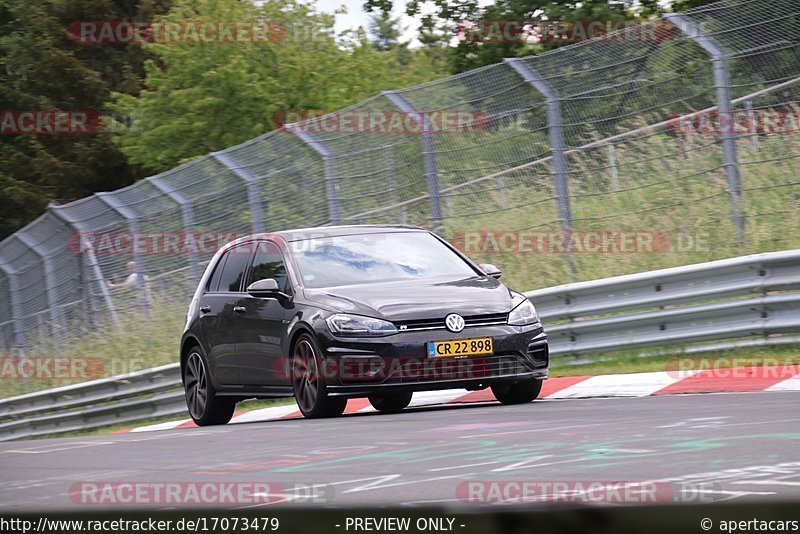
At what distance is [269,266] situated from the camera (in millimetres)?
10672

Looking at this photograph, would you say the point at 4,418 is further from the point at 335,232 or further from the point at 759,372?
the point at 759,372

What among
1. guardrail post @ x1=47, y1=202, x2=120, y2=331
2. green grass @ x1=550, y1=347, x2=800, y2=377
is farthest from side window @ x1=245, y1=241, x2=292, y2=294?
guardrail post @ x1=47, y1=202, x2=120, y2=331

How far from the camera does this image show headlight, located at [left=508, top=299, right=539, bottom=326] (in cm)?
948

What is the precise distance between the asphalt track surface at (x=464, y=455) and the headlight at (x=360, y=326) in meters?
0.59

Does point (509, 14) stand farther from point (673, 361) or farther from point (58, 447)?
point (58, 447)

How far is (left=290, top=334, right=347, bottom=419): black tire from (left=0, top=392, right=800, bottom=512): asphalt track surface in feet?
0.78

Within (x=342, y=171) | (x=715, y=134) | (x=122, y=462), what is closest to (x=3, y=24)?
(x=342, y=171)

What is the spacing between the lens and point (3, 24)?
57.4 meters

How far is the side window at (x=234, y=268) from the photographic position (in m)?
11.1

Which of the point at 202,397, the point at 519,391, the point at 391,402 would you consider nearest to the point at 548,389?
the point at 519,391

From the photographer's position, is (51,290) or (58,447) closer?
(58,447)

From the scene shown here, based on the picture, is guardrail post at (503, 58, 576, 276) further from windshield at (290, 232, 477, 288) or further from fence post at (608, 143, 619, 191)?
windshield at (290, 232, 477, 288)

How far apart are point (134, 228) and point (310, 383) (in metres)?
10.5

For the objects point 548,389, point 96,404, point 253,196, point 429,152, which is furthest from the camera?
point 96,404
